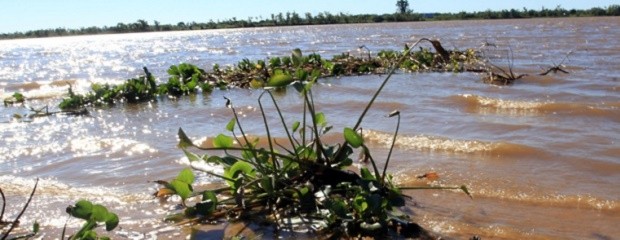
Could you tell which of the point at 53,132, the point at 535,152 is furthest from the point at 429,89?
the point at 53,132

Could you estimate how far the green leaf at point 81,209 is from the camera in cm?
231

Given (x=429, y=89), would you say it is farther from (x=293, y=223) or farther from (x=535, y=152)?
(x=293, y=223)

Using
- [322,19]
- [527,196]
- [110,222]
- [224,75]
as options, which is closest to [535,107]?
Answer: [527,196]

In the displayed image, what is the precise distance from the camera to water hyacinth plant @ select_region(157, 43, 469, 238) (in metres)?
2.67

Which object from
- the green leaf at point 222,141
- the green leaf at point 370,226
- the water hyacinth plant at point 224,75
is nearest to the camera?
the green leaf at point 370,226

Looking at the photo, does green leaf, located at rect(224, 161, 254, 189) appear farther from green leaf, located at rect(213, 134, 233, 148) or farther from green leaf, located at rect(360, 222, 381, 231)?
green leaf, located at rect(360, 222, 381, 231)

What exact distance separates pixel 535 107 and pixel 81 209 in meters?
4.36

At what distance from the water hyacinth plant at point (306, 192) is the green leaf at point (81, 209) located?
1.81 feet

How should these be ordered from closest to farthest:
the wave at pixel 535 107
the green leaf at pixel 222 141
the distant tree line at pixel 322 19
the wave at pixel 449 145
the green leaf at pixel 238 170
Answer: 1. the green leaf at pixel 238 170
2. the green leaf at pixel 222 141
3. the wave at pixel 449 145
4. the wave at pixel 535 107
5. the distant tree line at pixel 322 19

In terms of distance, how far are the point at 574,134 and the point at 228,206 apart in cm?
272

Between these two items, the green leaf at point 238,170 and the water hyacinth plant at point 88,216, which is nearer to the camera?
the water hyacinth plant at point 88,216

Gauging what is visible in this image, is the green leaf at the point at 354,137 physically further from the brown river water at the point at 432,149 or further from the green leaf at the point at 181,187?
the green leaf at the point at 181,187

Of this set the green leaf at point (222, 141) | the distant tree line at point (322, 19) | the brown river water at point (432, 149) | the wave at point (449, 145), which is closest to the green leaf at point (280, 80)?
the green leaf at point (222, 141)

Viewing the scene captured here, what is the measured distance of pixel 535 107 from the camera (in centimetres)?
566
